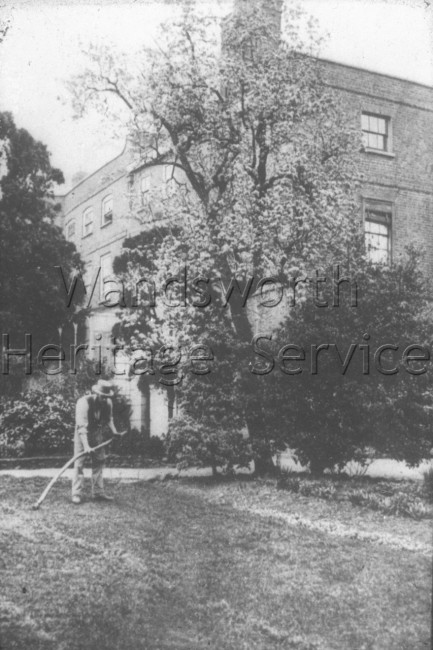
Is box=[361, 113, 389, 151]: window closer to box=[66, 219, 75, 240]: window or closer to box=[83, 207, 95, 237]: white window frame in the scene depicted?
Result: box=[83, 207, 95, 237]: white window frame

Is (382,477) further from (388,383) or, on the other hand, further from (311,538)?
(311,538)

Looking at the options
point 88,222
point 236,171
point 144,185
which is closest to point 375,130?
point 236,171

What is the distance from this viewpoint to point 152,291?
643 centimetres

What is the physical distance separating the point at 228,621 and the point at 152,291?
326 centimetres

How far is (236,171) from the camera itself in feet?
25.9

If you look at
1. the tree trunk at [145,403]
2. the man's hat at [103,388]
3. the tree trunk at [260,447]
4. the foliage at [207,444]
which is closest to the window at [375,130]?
the tree trunk at [260,447]

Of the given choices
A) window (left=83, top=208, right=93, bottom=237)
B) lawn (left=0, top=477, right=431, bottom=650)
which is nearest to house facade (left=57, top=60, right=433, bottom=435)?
window (left=83, top=208, right=93, bottom=237)

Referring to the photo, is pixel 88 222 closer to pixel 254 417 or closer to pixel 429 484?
pixel 254 417

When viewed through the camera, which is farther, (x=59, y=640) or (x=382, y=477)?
(x=382, y=477)

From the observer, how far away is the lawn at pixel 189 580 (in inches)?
181

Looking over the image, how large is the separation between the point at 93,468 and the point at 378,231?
6.61 m

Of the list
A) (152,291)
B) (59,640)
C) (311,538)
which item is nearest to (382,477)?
(311,538)

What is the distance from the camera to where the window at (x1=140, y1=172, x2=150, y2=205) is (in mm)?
7348

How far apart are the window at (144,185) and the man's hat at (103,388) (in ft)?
8.55
